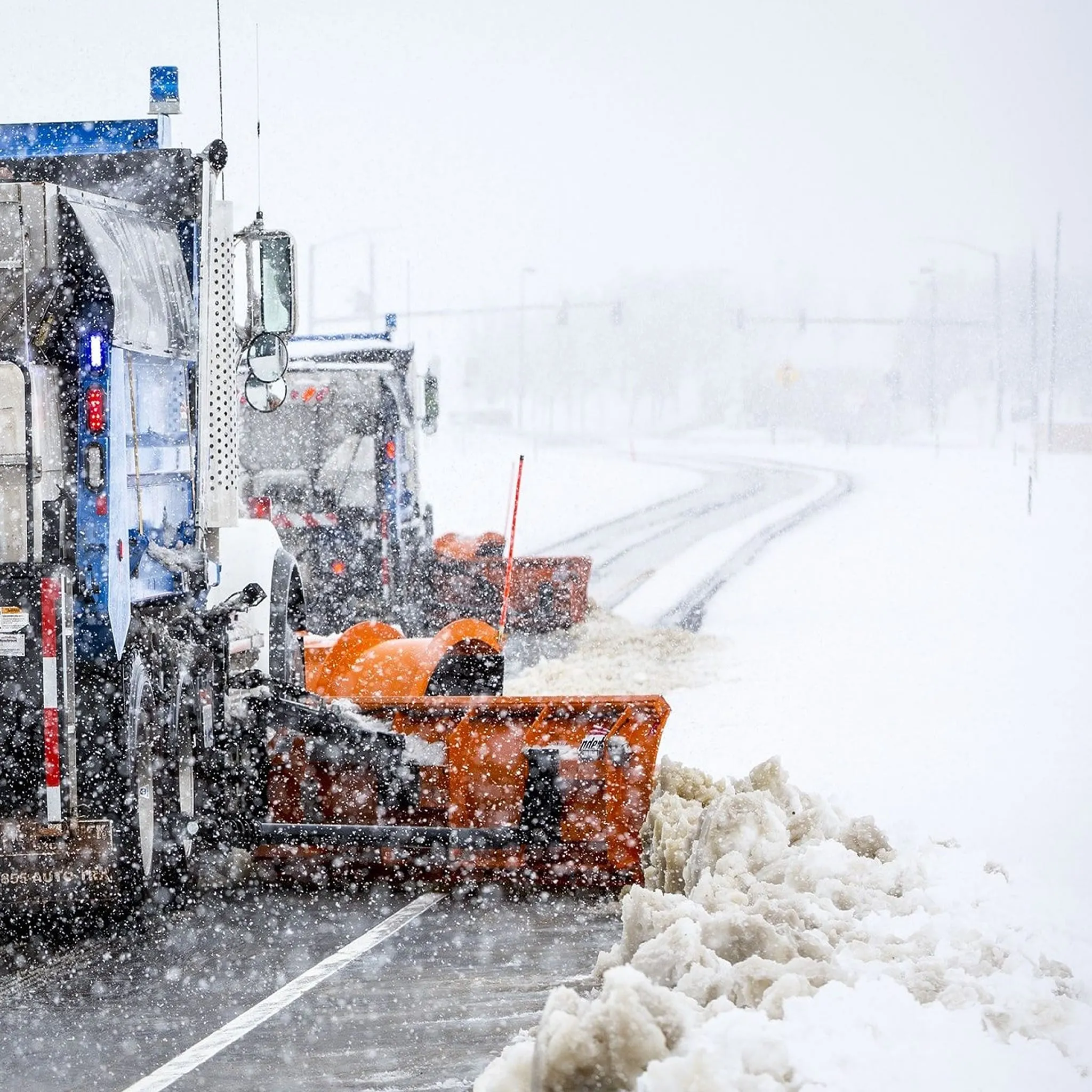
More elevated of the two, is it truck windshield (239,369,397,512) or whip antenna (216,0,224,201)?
whip antenna (216,0,224,201)

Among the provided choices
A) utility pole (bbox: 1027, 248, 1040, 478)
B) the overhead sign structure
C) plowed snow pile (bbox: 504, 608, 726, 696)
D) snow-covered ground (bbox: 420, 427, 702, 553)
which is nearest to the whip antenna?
plowed snow pile (bbox: 504, 608, 726, 696)

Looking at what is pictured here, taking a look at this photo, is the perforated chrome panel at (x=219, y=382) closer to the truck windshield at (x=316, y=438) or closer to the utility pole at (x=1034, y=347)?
the truck windshield at (x=316, y=438)

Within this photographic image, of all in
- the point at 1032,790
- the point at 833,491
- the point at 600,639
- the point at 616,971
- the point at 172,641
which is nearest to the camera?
the point at 616,971

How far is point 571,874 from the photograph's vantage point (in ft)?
22.9

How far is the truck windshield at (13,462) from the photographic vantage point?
5613 millimetres

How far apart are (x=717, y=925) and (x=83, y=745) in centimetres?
247

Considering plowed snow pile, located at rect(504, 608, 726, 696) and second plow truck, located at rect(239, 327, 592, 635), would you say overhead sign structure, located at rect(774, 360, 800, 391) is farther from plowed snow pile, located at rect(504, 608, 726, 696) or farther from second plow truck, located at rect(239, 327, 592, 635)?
second plow truck, located at rect(239, 327, 592, 635)

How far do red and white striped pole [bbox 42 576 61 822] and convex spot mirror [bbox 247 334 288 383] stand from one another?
1926mm

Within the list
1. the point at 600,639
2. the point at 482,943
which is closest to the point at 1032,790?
the point at 482,943

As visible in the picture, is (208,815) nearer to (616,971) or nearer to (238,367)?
(238,367)

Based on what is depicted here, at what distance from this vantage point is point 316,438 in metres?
15.1

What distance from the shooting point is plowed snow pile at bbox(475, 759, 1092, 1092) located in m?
3.95

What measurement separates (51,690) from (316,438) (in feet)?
31.3

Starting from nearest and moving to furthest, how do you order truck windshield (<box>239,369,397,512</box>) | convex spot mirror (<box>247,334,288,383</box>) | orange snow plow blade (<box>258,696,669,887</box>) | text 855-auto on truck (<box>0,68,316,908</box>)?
text 855-auto on truck (<box>0,68,316,908</box>) → orange snow plow blade (<box>258,696,669,887</box>) → convex spot mirror (<box>247,334,288,383</box>) → truck windshield (<box>239,369,397,512</box>)
